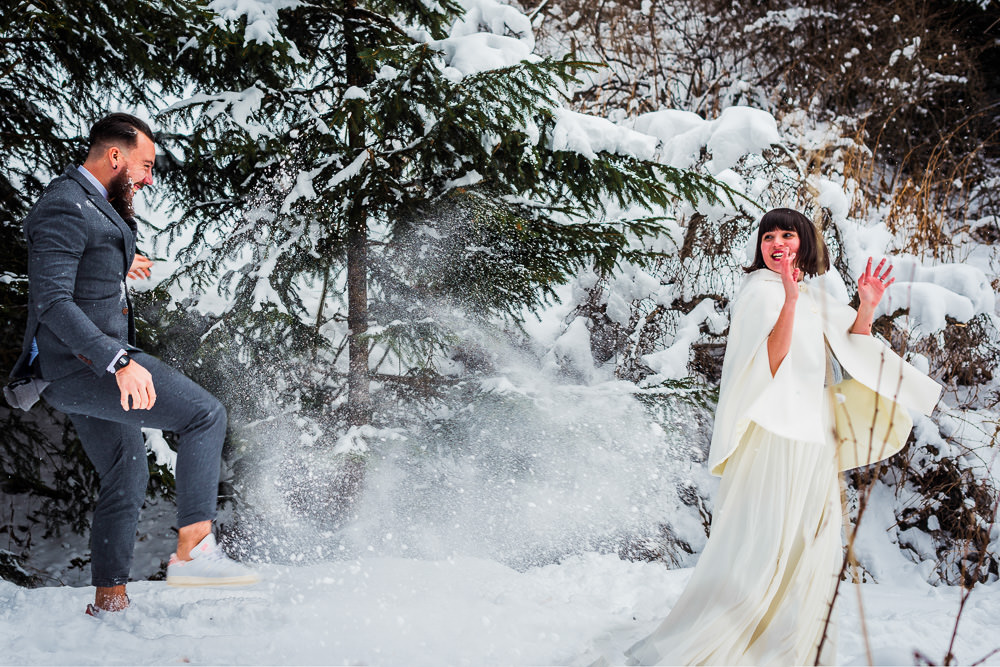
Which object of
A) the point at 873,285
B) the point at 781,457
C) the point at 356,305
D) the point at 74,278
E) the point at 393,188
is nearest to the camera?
the point at 74,278

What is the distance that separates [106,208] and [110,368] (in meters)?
0.67

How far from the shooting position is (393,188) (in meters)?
4.34

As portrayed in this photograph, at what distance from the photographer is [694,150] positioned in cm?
447

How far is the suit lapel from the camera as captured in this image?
2.38 m

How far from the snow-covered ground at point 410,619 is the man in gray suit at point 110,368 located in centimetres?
27

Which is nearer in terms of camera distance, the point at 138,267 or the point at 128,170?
the point at 128,170

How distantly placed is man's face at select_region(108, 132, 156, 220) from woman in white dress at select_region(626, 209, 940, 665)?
2.49 m

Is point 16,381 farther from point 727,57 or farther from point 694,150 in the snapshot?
point 727,57

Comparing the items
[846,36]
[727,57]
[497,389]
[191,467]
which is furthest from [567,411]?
[846,36]

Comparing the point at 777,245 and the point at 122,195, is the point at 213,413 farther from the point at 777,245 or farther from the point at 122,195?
the point at 777,245

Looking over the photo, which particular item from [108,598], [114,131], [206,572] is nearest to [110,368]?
[206,572]

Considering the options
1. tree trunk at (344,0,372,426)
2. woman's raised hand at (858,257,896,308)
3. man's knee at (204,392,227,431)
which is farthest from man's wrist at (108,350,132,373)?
woman's raised hand at (858,257,896,308)

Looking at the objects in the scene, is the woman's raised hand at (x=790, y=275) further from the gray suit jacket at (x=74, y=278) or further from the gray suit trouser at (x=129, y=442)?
the gray suit jacket at (x=74, y=278)

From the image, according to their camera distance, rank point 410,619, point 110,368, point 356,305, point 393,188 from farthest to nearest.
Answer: point 356,305
point 393,188
point 410,619
point 110,368
